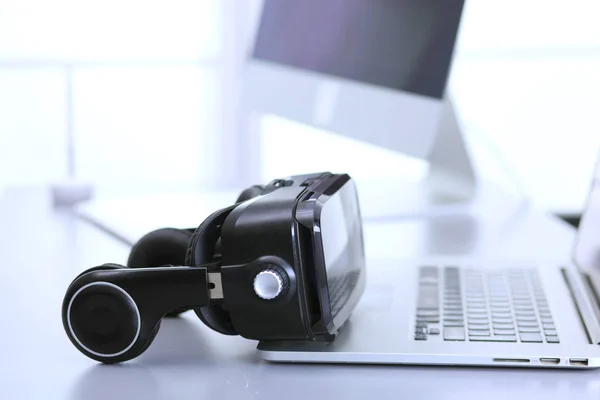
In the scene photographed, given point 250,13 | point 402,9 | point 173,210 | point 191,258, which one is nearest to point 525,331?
point 191,258

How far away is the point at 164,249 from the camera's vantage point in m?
0.72

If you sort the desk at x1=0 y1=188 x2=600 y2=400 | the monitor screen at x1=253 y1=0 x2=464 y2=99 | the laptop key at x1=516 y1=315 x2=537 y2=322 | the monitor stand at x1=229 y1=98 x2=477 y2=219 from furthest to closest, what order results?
the monitor stand at x1=229 y1=98 x2=477 y2=219 → the monitor screen at x1=253 y1=0 x2=464 y2=99 → the laptop key at x1=516 y1=315 x2=537 y2=322 → the desk at x1=0 y1=188 x2=600 y2=400

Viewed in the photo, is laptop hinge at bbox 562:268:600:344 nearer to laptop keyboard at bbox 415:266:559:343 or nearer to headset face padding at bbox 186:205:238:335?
laptop keyboard at bbox 415:266:559:343

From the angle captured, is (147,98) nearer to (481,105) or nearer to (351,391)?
(481,105)

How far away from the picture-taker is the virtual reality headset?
584mm

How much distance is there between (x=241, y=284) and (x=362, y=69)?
623 millimetres

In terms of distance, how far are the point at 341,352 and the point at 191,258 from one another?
121 mm

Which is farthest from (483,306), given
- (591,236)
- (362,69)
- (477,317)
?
(362,69)

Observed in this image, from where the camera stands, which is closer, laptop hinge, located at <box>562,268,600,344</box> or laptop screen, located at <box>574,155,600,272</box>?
laptop hinge, located at <box>562,268,600,344</box>

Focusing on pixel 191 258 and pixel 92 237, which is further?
pixel 92 237

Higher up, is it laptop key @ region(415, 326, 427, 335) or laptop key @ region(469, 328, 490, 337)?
laptop key @ region(469, 328, 490, 337)

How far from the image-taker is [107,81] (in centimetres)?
367

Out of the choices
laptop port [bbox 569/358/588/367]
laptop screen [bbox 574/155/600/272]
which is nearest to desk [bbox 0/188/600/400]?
laptop port [bbox 569/358/588/367]

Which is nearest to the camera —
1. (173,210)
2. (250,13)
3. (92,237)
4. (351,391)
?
(351,391)
